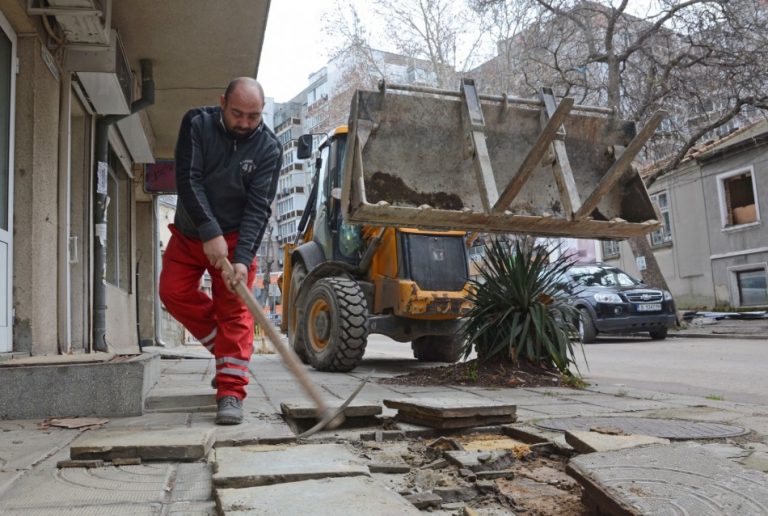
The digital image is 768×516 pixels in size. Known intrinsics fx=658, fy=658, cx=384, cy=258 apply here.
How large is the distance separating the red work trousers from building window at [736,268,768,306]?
20233 mm

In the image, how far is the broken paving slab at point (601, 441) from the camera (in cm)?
231

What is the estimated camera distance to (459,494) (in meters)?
2.04

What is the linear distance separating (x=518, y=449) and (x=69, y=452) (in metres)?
1.75

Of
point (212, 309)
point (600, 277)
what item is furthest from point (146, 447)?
point (600, 277)

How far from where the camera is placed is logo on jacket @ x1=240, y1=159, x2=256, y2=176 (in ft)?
11.5

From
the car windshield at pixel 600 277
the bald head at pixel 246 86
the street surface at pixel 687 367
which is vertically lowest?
the street surface at pixel 687 367

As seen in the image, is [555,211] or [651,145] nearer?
[555,211]

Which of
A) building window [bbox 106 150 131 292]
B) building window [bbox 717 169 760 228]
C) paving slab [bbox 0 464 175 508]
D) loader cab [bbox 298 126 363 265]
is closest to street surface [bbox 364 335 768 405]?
loader cab [bbox 298 126 363 265]

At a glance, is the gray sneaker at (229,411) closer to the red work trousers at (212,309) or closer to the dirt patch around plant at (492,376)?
the red work trousers at (212,309)

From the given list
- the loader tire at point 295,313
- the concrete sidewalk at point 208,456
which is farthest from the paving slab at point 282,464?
the loader tire at point 295,313

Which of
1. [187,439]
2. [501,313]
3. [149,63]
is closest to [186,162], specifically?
[187,439]

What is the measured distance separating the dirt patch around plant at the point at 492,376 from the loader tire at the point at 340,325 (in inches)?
26.3

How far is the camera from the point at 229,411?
3.17 m

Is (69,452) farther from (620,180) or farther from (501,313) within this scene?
(620,180)
